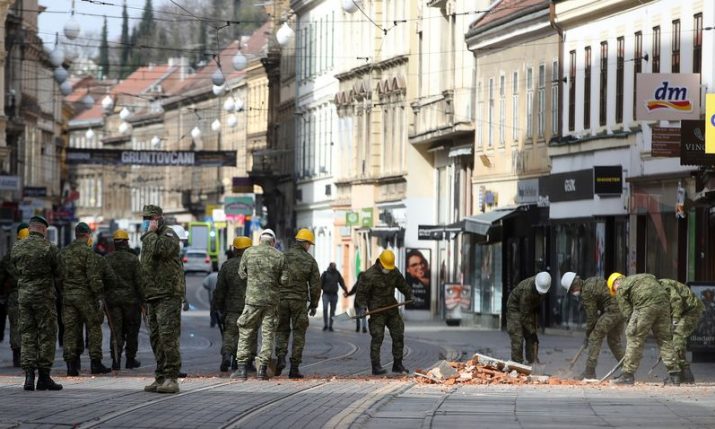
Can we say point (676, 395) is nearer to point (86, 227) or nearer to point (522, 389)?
point (522, 389)

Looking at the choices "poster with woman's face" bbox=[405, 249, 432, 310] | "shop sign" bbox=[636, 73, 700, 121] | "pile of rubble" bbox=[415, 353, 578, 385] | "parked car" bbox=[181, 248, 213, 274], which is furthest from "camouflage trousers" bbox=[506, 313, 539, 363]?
"parked car" bbox=[181, 248, 213, 274]

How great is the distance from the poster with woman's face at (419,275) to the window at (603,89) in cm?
1029

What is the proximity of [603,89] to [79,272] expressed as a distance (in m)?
22.3

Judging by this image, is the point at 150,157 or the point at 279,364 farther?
the point at 150,157

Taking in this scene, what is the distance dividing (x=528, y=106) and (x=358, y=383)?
26.5 metres

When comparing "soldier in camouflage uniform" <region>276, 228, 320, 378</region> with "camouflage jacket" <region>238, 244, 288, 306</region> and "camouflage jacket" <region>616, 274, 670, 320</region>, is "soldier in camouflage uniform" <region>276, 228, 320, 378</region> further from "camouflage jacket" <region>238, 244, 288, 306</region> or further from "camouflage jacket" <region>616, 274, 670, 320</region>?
"camouflage jacket" <region>616, 274, 670, 320</region>

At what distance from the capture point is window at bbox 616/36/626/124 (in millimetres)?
44250

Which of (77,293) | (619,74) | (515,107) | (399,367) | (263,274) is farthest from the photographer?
(515,107)

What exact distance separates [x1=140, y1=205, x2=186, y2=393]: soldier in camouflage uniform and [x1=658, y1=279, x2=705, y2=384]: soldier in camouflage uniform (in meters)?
7.40

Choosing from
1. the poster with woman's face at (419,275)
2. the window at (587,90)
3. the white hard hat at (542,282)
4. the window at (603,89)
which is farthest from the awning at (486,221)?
the white hard hat at (542,282)

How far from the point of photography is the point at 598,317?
27609 mm

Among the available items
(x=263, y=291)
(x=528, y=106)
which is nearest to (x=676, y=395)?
(x=263, y=291)

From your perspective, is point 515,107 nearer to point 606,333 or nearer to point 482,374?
point 606,333

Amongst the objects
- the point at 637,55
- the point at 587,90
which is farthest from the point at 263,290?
the point at 587,90
